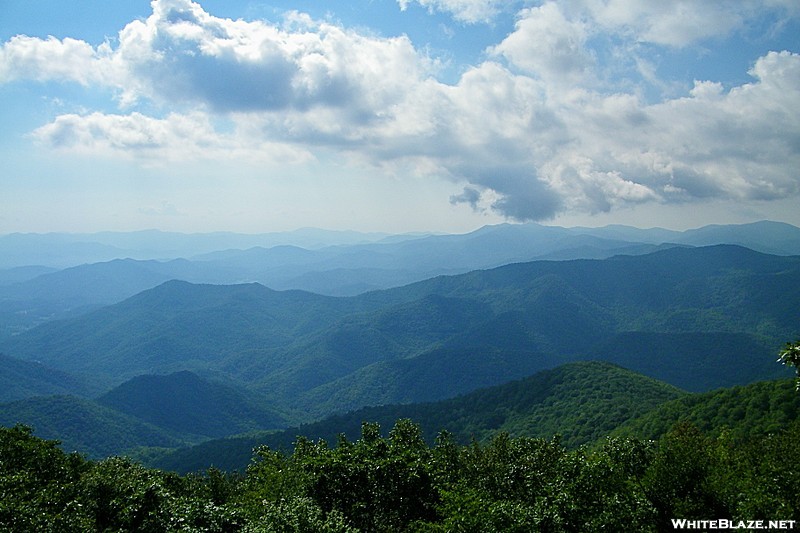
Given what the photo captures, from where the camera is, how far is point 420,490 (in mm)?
27203

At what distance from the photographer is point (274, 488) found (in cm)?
2853

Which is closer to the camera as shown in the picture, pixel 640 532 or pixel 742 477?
pixel 640 532

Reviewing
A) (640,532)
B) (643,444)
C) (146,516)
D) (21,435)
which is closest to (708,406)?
(643,444)

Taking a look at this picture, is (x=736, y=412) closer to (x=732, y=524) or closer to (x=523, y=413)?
(x=523, y=413)

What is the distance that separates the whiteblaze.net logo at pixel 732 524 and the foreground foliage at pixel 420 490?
1.67 feet

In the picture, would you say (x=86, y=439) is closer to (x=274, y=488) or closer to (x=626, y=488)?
(x=274, y=488)

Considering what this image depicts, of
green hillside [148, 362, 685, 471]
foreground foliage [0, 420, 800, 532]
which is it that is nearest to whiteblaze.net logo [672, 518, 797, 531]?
foreground foliage [0, 420, 800, 532]

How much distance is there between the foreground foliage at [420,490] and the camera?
63.0 feet

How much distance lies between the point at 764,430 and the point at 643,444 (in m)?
47.1

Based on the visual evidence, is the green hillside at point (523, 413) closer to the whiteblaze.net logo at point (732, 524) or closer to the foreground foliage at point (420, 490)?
the foreground foliage at point (420, 490)

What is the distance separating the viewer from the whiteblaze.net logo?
16.3 m

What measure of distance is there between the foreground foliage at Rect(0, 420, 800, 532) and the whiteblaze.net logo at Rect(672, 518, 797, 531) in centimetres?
51

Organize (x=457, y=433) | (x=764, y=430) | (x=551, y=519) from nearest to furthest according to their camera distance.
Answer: (x=551, y=519)
(x=764, y=430)
(x=457, y=433)

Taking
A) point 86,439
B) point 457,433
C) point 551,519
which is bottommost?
point 86,439
